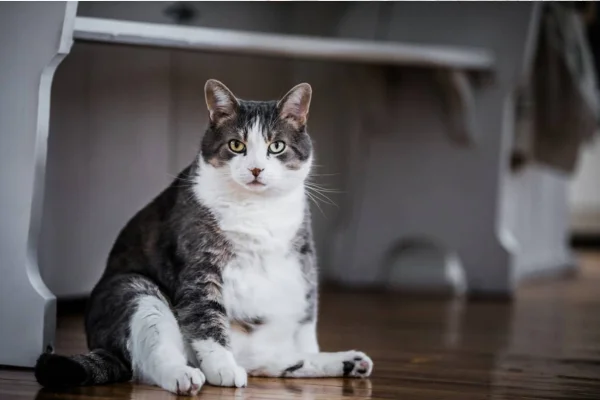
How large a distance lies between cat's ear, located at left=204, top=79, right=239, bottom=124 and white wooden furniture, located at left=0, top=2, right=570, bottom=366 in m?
Result: 0.09

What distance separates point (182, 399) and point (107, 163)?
2.88 ft

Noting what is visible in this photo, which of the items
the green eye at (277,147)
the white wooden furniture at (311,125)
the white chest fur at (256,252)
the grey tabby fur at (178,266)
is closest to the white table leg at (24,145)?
the white wooden furniture at (311,125)

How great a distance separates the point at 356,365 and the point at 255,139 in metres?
0.40

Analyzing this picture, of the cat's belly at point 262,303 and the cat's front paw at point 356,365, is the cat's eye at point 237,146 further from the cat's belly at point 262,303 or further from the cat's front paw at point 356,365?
the cat's front paw at point 356,365

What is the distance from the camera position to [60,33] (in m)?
1.52

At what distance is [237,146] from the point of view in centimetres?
138

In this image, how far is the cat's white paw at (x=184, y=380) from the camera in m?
1.30

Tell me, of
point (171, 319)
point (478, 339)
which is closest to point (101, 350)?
point (171, 319)

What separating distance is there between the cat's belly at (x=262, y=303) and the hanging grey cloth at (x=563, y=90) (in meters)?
1.76

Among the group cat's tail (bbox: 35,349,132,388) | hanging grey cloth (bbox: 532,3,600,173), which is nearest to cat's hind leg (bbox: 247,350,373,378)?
cat's tail (bbox: 35,349,132,388)

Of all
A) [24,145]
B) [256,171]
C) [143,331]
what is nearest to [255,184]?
[256,171]

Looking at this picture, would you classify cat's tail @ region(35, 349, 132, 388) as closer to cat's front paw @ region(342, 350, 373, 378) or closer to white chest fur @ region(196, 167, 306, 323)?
white chest fur @ region(196, 167, 306, 323)

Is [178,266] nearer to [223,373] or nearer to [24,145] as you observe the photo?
[223,373]

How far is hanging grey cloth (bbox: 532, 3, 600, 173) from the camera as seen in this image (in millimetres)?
2957
